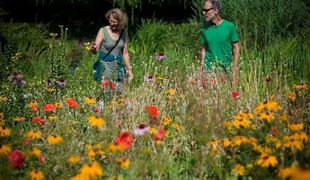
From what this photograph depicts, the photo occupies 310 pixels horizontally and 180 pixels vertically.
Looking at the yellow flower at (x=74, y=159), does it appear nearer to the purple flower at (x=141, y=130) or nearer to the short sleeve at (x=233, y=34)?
the purple flower at (x=141, y=130)

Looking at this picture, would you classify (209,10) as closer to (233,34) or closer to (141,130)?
(233,34)

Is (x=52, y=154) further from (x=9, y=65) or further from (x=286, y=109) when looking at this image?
(x=9, y=65)

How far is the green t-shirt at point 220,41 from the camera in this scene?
5332 millimetres

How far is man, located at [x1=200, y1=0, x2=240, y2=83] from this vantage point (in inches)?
208

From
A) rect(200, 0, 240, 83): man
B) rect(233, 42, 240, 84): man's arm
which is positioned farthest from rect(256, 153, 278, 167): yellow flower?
rect(200, 0, 240, 83): man

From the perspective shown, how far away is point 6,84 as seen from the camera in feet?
19.1

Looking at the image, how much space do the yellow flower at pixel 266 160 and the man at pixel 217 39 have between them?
2.28 meters

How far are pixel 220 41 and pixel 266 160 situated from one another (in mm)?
2563

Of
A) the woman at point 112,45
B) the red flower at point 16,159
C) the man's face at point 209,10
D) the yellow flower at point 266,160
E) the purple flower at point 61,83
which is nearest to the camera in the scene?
the yellow flower at point 266,160

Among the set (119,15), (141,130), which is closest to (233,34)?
(119,15)

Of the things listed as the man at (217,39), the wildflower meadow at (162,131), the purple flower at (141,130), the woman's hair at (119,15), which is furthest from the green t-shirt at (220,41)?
the purple flower at (141,130)

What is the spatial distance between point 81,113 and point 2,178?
A: 1.68 metres

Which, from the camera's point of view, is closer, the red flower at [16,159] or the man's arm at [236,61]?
the red flower at [16,159]

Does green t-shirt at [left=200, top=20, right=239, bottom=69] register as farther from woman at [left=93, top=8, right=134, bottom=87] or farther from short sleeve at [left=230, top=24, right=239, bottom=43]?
woman at [left=93, top=8, right=134, bottom=87]
